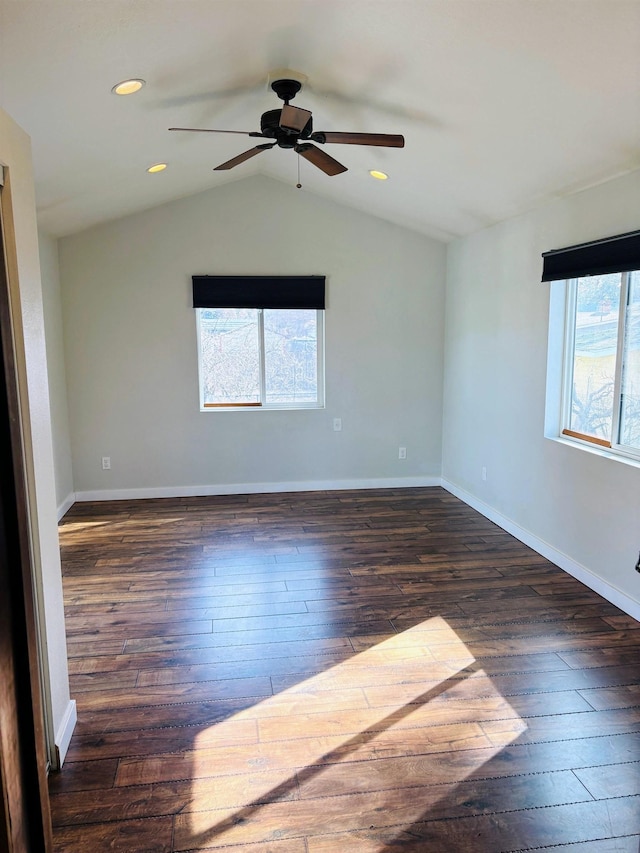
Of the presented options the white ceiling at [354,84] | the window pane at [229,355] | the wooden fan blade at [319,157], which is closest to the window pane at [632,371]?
the white ceiling at [354,84]

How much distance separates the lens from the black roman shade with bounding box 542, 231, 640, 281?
316cm

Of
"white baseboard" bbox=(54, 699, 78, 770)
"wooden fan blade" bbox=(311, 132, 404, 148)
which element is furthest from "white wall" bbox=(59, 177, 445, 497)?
"white baseboard" bbox=(54, 699, 78, 770)

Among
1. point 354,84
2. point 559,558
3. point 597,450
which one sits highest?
point 354,84

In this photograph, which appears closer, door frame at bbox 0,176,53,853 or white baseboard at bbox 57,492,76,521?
door frame at bbox 0,176,53,853

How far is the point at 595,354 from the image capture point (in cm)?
372

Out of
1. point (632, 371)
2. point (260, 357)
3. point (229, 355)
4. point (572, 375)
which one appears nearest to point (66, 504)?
Result: point (229, 355)

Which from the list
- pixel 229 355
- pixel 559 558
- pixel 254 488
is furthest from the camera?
pixel 254 488

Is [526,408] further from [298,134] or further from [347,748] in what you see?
[347,748]

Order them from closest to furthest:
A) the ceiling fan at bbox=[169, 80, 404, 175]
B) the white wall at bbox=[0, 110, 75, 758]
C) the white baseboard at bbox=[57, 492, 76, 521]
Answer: the white wall at bbox=[0, 110, 75, 758], the ceiling fan at bbox=[169, 80, 404, 175], the white baseboard at bbox=[57, 492, 76, 521]

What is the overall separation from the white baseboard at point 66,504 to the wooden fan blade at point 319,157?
11.2 feet

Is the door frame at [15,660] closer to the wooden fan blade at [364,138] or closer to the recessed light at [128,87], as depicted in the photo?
the recessed light at [128,87]

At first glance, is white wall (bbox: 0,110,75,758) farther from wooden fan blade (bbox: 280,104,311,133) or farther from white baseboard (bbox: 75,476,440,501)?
white baseboard (bbox: 75,476,440,501)

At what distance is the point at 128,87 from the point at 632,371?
2.99 meters

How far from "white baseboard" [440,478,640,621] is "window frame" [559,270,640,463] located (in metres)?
→ 0.75
